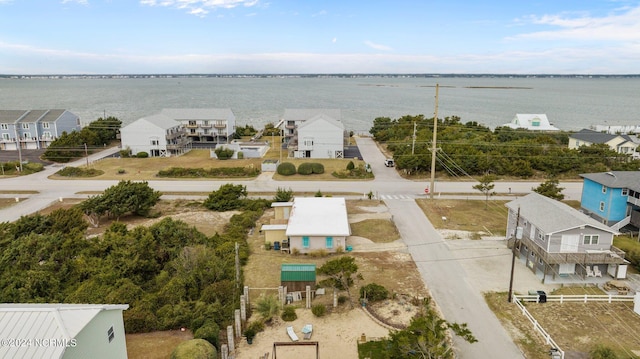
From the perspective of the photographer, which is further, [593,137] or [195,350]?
[593,137]

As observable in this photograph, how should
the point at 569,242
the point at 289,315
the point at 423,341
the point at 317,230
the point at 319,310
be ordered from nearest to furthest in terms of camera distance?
the point at 423,341 → the point at 289,315 → the point at 319,310 → the point at 569,242 → the point at 317,230

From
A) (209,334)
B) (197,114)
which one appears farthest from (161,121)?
(209,334)

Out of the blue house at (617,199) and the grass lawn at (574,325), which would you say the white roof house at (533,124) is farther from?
the grass lawn at (574,325)

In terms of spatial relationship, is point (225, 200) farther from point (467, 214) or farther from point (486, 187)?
point (486, 187)

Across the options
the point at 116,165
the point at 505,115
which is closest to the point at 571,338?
the point at 116,165

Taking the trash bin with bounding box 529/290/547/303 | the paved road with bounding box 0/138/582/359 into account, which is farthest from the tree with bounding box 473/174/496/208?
the trash bin with bounding box 529/290/547/303

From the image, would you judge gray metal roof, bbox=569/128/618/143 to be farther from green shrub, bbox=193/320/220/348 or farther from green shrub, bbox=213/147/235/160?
green shrub, bbox=193/320/220/348

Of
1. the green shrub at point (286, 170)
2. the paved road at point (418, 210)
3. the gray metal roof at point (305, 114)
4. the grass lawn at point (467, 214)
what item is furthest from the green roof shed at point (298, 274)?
the gray metal roof at point (305, 114)

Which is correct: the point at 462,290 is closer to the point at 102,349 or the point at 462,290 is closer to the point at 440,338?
the point at 440,338
